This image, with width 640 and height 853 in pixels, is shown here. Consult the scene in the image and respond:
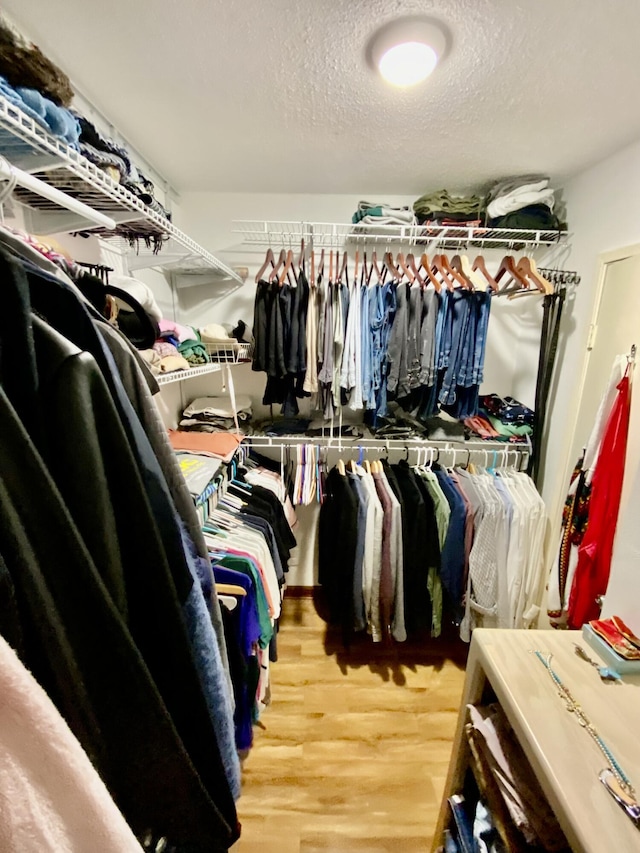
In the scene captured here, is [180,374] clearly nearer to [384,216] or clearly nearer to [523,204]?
[384,216]

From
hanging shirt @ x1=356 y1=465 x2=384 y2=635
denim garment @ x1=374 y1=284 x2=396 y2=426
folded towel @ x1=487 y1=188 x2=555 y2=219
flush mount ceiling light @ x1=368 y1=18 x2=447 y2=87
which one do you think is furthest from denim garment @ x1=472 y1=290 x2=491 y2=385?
flush mount ceiling light @ x1=368 y1=18 x2=447 y2=87

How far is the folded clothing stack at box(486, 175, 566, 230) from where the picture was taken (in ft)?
5.62

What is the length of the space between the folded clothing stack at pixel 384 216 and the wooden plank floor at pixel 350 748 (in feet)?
7.33

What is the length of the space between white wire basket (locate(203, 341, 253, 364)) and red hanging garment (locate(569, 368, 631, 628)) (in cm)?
162

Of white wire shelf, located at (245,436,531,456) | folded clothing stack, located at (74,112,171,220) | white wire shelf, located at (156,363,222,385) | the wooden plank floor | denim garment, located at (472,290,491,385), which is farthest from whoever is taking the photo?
white wire shelf, located at (245,436,531,456)

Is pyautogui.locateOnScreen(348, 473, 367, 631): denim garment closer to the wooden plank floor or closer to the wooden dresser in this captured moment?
the wooden plank floor

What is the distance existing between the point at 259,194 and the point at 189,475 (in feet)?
5.35

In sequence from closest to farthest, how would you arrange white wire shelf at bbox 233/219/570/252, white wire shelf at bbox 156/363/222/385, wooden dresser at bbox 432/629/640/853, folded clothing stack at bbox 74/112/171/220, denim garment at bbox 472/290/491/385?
wooden dresser at bbox 432/629/640/853 < folded clothing stack at bbox 74/112/171/220 < white wire shelf at bbox 156/363/222/385 < denim garment at bbox 472/290/491/385 < white wire shelf at bbox 233/219/570/252

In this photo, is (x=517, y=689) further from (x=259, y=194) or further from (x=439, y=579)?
(x=259, y=194)

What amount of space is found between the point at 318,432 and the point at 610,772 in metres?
1.57

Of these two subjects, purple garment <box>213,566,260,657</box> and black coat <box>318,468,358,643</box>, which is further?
black coat <box>318,468,358,643</box>

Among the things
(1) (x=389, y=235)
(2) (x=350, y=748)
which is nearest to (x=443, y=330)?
(1) (x=389, y=235)

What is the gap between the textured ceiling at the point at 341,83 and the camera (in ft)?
2.89

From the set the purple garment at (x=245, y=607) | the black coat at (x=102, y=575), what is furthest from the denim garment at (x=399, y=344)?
the black coat at (x=102, y=575)
